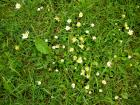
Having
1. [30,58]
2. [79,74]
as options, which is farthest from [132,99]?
[30,58]

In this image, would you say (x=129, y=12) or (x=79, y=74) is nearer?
(x=79, y=74)

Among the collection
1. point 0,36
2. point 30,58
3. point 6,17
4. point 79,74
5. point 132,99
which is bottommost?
point 132,99

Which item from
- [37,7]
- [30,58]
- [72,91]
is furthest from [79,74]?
[37,7]

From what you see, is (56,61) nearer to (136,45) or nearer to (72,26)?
(72,26)

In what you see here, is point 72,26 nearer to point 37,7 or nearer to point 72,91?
point 37,7

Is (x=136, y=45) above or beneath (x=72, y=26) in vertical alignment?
beneath
